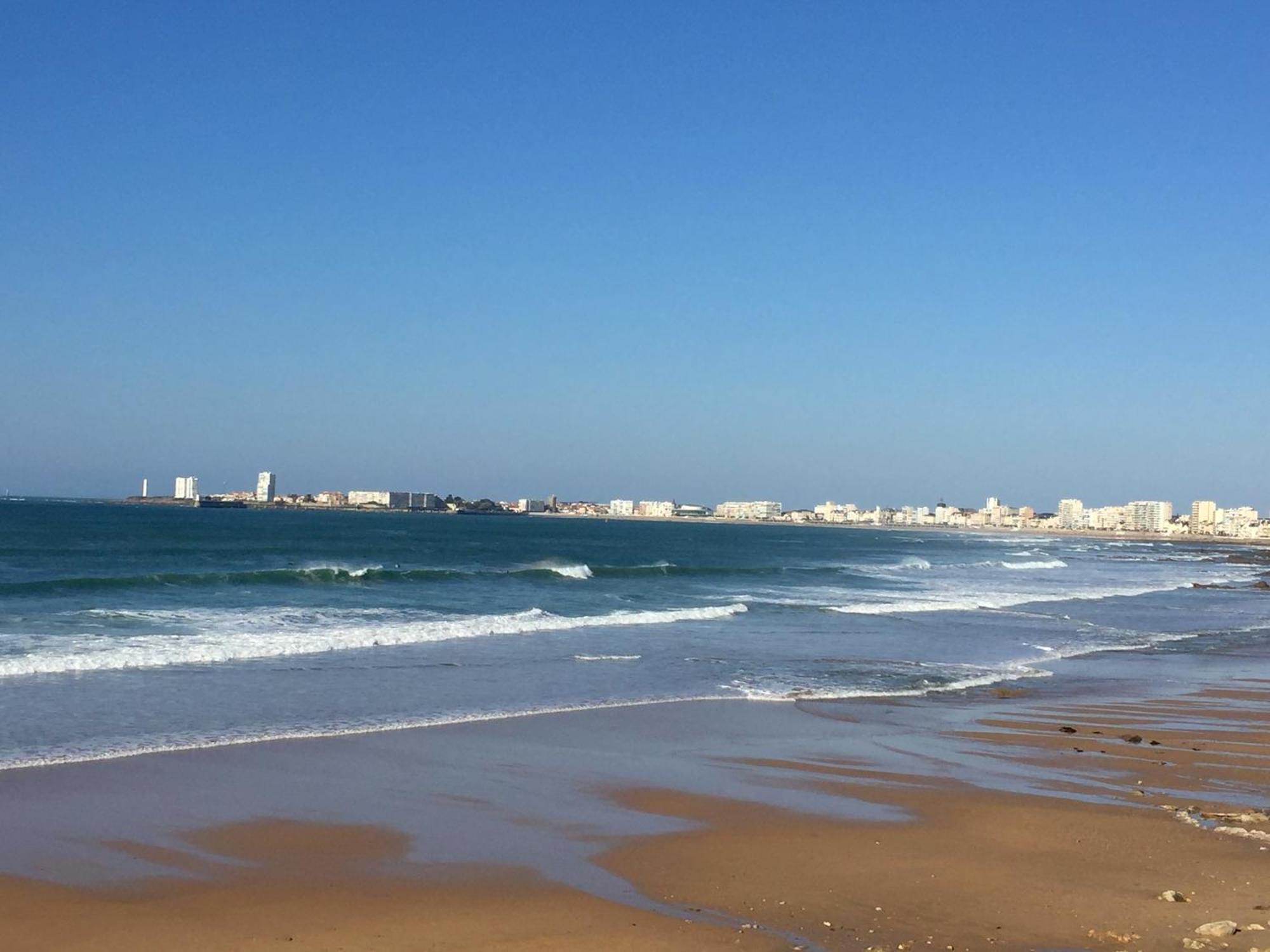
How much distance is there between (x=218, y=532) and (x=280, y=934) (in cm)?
7938

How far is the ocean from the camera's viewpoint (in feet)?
49.9

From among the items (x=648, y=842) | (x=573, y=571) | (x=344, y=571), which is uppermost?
(x=648, y=842)

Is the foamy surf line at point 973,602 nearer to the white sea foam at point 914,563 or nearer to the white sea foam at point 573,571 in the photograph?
the white sea foam at point 573,571

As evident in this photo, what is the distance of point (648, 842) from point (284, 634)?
15.9m

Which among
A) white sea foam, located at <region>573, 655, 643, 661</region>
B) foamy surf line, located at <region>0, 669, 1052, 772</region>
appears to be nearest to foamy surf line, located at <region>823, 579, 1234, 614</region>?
white sea foam, located at <region>573, 655, 643, 661</region>

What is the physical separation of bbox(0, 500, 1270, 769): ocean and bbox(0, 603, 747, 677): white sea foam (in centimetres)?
9

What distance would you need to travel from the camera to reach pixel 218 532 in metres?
81.2

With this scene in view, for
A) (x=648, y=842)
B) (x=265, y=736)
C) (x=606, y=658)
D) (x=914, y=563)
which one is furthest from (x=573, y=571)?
(x=648, y=842)

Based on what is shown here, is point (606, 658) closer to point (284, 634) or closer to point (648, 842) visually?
point (284, 634)

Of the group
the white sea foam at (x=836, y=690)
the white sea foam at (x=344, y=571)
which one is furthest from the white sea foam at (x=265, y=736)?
the white sea foam at (x=344, y=571)

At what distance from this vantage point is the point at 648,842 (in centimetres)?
920

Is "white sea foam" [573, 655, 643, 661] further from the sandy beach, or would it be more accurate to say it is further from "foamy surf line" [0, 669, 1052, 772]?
the sandy beach

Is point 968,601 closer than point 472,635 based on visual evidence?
No

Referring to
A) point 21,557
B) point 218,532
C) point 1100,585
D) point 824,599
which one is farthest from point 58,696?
point 218,532
